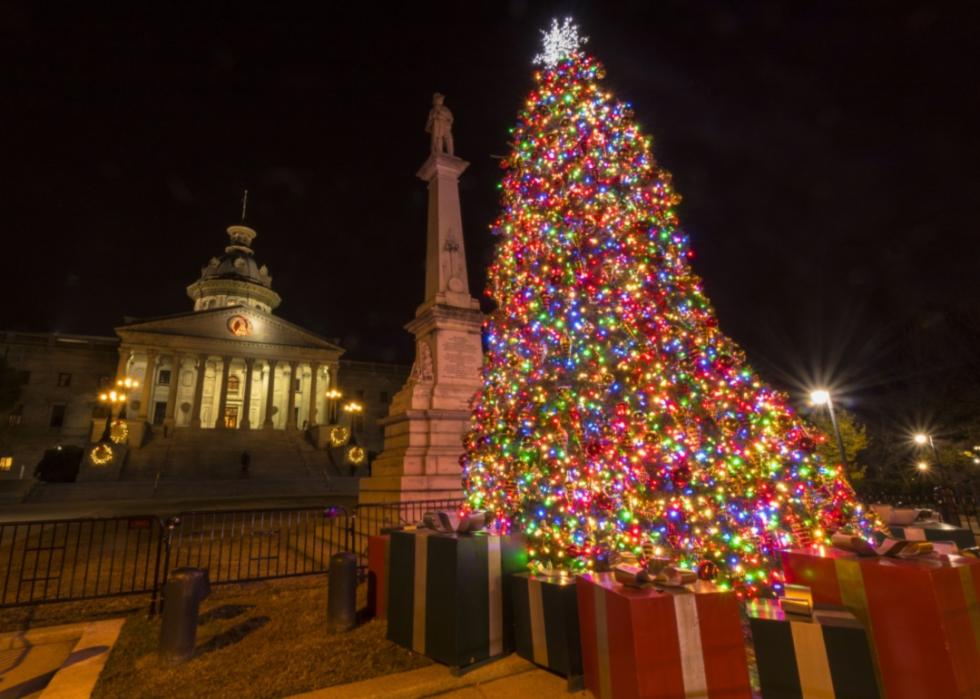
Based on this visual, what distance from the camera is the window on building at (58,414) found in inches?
1713

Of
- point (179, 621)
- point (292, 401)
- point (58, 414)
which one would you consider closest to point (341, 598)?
point (179, 621)

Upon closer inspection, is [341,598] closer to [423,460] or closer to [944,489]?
[423,460]

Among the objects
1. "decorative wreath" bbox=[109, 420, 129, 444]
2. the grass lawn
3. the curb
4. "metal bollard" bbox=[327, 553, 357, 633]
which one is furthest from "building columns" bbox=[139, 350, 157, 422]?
the curb

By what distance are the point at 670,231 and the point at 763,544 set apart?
3.80 meters

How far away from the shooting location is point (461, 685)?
3877 millimetres

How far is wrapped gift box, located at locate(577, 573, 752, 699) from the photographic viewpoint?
2904mm

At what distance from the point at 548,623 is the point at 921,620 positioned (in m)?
2.45

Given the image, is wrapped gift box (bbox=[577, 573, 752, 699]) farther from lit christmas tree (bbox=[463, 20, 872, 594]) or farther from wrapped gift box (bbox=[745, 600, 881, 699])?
lit christmas tree (bbox=[463, 20, 872, 594])

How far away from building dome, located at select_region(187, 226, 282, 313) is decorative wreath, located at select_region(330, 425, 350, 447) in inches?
1126

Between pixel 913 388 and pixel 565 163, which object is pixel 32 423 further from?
pixel 913 388

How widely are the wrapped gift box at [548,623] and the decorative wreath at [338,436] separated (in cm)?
3785

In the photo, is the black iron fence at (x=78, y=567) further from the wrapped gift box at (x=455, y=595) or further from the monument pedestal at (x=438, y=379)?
the monument pedestal at (x=438, y=379)

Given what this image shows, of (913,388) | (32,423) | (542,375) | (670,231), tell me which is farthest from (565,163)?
(32,423)

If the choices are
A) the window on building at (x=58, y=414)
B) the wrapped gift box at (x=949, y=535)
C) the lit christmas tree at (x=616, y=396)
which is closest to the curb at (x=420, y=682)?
the lit christmas tree at (x=616, y=396)
